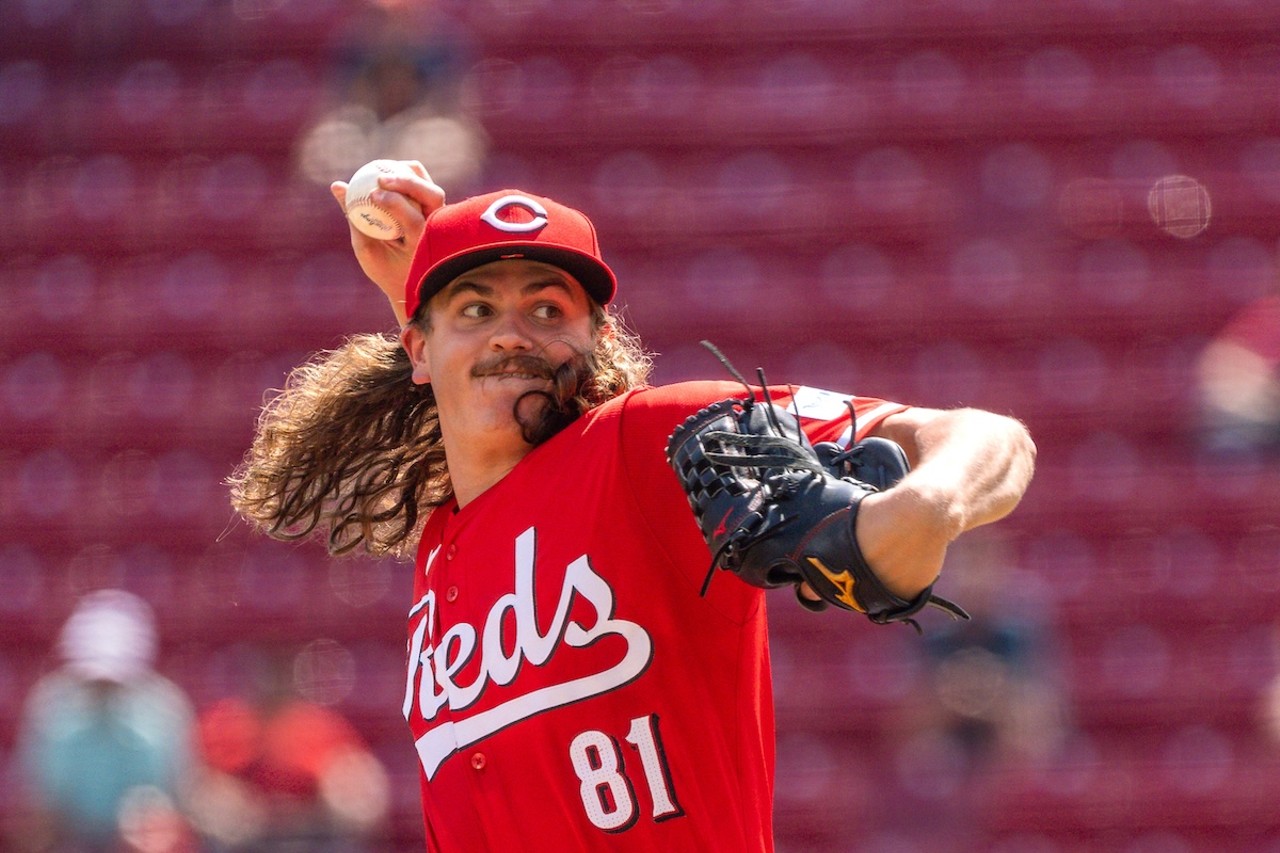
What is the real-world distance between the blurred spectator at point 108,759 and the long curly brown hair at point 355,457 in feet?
9.42

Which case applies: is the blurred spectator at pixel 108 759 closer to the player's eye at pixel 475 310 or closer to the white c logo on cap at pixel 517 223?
the player's eye at pixel 475 310

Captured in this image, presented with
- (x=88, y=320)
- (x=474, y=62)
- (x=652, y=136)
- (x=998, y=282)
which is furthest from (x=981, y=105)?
(x=88, y=320)

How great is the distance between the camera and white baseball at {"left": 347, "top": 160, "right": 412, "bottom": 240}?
301cm

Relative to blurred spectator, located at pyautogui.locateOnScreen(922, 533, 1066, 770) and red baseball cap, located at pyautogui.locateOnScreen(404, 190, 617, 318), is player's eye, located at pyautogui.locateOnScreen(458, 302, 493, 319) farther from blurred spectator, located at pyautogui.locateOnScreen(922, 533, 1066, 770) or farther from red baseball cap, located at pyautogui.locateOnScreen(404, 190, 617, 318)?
blurred spectator, located at pyautogui.locateOnScreen(922, 533, 1066, 770)

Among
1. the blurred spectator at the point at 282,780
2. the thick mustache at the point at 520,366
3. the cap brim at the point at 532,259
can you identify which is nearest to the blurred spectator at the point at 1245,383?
the blurred spectator at the point at 282,780

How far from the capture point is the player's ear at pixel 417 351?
2.68 metres

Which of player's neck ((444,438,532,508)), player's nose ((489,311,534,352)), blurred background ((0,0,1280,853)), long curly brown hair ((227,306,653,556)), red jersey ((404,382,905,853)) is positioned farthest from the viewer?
blurred background ((0,0,1280,853))

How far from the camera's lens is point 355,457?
3.04 m

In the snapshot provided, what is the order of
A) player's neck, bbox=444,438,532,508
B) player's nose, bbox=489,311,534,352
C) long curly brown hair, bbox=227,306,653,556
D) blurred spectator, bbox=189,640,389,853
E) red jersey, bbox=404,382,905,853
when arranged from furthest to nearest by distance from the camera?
blurred spectator, bbox=189,640,389,853 < long curly brown hair, bbox=227,306,653,556 < player's neck, bbox=444,438,532,508 < player's nose, bbox=489,311,534,352 < red jersey, bbox=404,382,905,853

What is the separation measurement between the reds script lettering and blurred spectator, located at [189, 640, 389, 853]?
3.32m

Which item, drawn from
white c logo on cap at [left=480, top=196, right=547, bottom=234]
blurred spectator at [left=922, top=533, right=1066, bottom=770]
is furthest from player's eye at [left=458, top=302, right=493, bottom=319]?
blurred spectator at [left=922, top=533, right=1066, bottom=770]

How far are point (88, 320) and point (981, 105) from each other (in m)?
3.99

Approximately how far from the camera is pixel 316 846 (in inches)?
224

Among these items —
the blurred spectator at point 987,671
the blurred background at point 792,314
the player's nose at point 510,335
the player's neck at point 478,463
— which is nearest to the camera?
the player's nose at point 510,335
